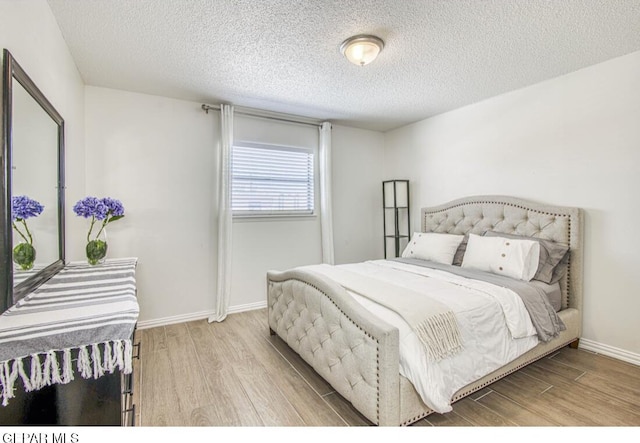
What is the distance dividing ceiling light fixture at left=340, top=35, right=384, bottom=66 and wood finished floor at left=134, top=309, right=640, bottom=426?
7.66 feet

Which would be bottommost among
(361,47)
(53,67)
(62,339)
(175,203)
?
(62,339)

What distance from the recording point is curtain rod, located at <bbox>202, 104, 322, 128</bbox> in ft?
11.2

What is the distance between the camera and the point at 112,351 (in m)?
1.00

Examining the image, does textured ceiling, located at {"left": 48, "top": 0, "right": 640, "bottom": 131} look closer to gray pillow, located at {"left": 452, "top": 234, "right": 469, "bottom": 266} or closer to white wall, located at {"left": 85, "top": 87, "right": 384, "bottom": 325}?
white wall, located at {"left": 85, "top": 87, "right": 384, "bottom": 325}

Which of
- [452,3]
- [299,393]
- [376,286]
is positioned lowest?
[299,393]

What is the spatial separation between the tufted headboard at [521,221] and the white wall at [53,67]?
3.69 m

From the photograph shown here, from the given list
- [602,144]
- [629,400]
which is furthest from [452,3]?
[629,400]

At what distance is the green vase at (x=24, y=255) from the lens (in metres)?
1.29

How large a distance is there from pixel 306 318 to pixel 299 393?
48 cm

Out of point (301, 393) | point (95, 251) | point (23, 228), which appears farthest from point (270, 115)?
point (301, 393)

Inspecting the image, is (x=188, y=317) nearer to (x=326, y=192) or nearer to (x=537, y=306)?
(x=326, y=192)

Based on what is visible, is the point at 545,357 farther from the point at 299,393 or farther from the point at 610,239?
the point at 299,393

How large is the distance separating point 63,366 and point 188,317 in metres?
2.57

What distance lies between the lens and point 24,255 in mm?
1357
